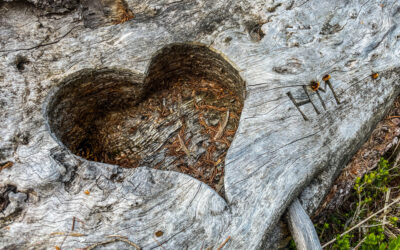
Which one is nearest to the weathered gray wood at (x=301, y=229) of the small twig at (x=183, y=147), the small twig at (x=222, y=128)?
the small twig at (x=222, y=128)

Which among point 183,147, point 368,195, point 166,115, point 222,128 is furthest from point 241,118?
point 368,195

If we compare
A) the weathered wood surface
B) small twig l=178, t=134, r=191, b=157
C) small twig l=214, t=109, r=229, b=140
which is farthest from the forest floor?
small twig l=178, t=134, r=191, b=157

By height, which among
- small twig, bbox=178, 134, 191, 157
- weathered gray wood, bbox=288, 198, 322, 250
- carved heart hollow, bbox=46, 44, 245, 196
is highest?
carved heart hollow, bbox=46, 44, 245, 196

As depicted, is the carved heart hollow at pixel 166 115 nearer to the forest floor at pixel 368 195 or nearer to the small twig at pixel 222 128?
the small twig at pixel 222 128

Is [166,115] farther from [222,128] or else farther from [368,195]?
[368,195]

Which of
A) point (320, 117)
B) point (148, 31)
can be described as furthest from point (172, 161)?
point (320, 117)

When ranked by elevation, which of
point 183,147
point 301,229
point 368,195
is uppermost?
point 183,147

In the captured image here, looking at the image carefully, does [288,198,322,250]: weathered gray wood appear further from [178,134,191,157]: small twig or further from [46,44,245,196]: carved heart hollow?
[178,134,191,157]: small twig
